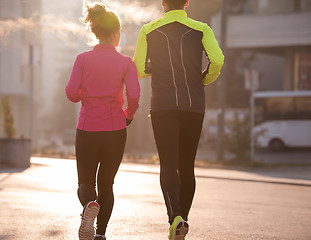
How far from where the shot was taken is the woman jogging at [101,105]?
4977 mm

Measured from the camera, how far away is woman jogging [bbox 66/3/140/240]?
4977 millimetres

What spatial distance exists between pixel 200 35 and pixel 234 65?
38970 mm

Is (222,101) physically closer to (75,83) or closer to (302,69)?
(302,69)

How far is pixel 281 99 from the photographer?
31.9 m

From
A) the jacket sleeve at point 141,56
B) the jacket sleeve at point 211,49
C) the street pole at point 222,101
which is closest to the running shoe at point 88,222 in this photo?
the jacket sleeve at point 141,56

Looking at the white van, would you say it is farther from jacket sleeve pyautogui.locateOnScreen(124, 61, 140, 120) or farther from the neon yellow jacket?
jacket sleeve pyautogui.locateOnScreen(124, 61, 140, 120)

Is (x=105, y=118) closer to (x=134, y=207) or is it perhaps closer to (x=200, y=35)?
(x=200, y=35)

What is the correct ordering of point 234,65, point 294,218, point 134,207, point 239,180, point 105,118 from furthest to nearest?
point 234,65
point 239,180
point 134,207
point 294,218
point 105,118

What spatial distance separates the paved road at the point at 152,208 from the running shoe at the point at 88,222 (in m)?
1.33

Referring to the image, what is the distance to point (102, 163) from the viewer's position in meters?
5.09

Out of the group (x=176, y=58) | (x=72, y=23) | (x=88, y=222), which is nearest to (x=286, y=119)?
(x=72, y=23)

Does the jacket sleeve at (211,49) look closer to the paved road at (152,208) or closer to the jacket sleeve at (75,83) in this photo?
the jacket sleeve at (75,83)

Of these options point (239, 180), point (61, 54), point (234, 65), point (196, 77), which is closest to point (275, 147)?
point (234, 65)

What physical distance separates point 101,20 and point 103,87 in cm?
51
